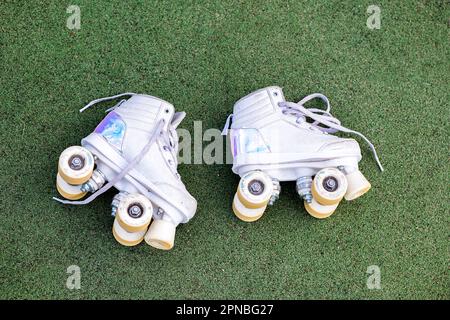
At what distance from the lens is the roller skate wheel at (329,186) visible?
1834 millimetres

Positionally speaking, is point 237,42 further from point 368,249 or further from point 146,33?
point 368,249

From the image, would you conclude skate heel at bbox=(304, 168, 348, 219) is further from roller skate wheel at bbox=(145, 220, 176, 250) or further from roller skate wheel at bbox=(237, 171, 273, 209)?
roller skate wheel at bbox=(145, 220, 176, 250)

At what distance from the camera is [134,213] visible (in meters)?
1.80

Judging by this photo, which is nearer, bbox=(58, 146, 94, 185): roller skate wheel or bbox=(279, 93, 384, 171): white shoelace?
bbox=(58, 146, 94, 185): roller skate wheel

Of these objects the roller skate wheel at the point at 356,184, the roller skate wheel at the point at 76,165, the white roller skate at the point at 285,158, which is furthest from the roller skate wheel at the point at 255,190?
the roller skate wheel at the point at 76,165

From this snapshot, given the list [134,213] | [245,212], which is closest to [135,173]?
[134,213]

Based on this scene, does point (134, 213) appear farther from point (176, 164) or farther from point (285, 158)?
point (285, 158)

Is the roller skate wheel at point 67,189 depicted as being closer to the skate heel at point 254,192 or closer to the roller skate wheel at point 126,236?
the roller skate wheel at point 126,236

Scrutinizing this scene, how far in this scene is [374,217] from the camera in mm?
1994

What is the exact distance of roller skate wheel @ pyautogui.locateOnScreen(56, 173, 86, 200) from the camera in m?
1.88

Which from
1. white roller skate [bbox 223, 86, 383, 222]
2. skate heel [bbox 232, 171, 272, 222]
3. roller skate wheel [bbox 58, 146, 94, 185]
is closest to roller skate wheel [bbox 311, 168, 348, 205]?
white roller skate [bbox 223, 86, 383, 222]

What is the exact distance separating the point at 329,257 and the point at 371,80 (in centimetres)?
62

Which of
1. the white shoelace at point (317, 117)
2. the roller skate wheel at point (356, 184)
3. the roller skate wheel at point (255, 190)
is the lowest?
the roller skate wheel at point (356, 184)
